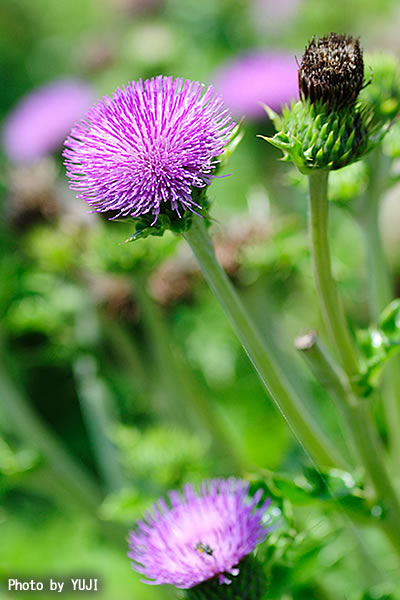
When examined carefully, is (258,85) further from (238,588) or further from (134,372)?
(238,588)

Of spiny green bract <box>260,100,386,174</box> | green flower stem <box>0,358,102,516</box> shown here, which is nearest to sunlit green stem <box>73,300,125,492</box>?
green flower stem <box>0,358,102,516</box>

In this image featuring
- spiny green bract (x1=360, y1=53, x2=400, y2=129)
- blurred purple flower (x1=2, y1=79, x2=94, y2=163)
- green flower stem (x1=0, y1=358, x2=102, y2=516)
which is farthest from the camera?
blurred purple flower (x1=2, y1=79, x2=94, y2=163)

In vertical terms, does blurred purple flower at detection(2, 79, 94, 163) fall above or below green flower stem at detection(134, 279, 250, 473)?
above

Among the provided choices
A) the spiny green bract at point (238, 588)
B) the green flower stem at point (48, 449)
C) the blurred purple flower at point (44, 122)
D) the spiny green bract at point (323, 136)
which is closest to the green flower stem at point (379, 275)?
the spiny green bract at point (323, 136)

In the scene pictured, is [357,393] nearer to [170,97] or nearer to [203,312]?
[170,97]

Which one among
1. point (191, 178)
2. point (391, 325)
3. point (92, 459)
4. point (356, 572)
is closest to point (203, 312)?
point (92, 459)

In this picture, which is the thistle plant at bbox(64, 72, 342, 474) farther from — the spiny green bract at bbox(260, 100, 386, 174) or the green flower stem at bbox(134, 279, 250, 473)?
the green flower stem at bbox(134, 279, 250, 473)
